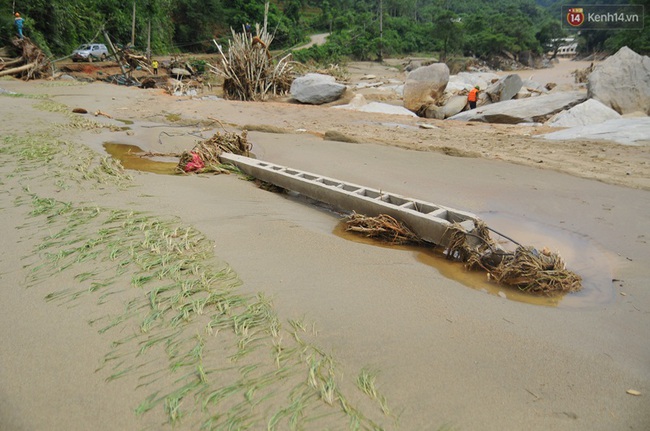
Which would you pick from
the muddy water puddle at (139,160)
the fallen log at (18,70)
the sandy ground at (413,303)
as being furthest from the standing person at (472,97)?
the fallen log at (18,70)

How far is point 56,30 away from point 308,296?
29.1 meters

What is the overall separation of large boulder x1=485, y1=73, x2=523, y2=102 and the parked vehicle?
68.9ft

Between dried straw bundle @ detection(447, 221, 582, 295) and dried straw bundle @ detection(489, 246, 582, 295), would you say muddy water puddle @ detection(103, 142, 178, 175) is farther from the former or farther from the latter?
dried straw bundle @ detection(489, 246, 582, 295)

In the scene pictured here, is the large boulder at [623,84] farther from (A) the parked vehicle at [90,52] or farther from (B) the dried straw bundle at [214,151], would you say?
(A) the parked vehicle at [90,52]

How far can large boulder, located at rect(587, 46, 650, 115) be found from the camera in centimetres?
1174

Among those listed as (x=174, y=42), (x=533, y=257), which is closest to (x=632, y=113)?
(x=533, y=257)

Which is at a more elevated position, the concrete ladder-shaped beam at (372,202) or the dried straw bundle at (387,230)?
the concrete ladder-shaped beam at (372,202)

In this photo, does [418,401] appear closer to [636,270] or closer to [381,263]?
[381,263]

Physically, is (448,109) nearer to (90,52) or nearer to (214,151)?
(214,151)

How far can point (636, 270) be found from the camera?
3342mm

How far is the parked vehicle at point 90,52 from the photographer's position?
24719 mm

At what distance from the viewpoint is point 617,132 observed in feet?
25.9

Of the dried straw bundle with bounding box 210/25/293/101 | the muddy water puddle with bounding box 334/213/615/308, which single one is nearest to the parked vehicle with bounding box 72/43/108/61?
the dried straw bundle with bounding box 210/25/293/101

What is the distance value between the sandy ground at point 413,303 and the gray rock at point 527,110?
20.1ft
